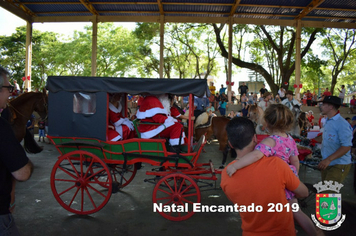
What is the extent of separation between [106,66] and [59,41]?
6.65m

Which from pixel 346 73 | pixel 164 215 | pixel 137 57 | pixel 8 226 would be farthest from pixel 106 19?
pixel 346 73

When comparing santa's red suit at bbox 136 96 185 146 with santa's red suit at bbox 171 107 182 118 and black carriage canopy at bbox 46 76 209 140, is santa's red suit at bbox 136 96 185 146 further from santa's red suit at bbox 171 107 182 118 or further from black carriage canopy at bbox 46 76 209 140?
santa's red suit at bbox 171 107 182 118

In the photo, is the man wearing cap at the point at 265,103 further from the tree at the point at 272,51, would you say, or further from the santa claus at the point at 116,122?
the tree at the point at 272,51

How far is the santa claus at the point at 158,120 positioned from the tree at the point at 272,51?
19.4m

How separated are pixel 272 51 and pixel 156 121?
85.2 ft

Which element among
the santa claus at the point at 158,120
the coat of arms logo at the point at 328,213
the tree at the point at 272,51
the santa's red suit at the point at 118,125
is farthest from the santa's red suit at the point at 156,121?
the tree at the point at 272,51

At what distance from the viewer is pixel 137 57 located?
30.6 metres

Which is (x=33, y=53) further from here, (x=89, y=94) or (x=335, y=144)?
(x=335, y=144)

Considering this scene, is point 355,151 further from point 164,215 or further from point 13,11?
point 13,11

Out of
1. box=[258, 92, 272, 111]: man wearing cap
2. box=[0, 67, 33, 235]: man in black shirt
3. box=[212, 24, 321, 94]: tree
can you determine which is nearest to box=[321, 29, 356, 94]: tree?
box=[212, 24, 321, 94]: tree

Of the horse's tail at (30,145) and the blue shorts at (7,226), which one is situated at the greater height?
the blue shorts at (7,226)

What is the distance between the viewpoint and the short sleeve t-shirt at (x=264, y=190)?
2.02 m

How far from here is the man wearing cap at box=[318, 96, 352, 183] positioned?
12.6 ft

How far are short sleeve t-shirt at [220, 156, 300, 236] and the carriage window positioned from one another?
3618 millimetres
